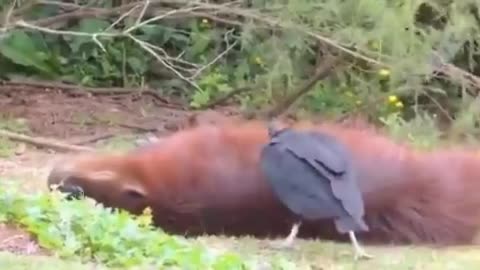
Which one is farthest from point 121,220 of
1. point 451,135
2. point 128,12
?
point 128,12

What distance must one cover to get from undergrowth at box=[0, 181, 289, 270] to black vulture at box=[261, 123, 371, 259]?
45 cm

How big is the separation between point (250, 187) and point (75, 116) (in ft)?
16.8

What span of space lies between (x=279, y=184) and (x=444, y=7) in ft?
11.8

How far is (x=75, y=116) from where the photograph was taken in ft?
35.4

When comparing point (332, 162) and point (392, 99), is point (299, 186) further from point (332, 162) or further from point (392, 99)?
point (392, 99)

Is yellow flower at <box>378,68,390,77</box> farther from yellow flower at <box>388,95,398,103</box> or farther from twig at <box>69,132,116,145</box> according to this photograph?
twig at <box>69,132,116,145</box>

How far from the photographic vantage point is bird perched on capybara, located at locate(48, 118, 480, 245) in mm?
5887

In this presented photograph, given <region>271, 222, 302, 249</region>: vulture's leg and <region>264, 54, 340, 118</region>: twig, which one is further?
<region>264, 54, 340, 118</region>: twig

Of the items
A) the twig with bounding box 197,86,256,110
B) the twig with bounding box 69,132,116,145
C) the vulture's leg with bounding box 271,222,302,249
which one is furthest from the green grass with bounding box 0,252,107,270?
the twig with bounding box 197,86,256,110

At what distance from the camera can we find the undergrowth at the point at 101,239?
15.5ft

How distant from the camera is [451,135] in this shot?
8.82 meters

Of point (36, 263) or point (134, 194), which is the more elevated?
point (36, 263)

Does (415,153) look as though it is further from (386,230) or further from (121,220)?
(121,220)

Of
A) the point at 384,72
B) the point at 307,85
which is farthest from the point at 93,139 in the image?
the point at 384,72
